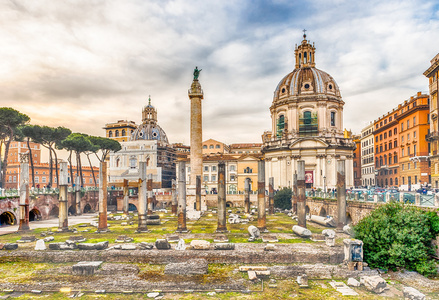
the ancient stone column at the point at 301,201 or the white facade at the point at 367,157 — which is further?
the white facade at the point at 367,157

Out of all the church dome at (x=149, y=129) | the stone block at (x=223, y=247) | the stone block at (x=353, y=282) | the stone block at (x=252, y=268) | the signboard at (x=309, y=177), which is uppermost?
the church dome at (x=149, y=129)

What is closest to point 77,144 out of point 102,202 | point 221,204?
point 102,202

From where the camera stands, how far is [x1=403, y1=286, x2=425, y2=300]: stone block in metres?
11.5

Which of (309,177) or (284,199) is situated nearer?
(284,199)

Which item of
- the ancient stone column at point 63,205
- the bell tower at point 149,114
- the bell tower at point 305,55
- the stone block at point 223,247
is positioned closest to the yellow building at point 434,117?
the bell tower at point 305,55

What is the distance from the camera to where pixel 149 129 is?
78.7 metres

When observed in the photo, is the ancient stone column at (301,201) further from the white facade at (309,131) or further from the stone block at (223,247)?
the white facade at (309,131)

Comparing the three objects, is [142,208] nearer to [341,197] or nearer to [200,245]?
[200,245]

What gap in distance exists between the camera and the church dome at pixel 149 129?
78.2 m

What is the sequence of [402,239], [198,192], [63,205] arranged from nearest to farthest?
1. [402,239]
2. [63,205]
3. [198,192]

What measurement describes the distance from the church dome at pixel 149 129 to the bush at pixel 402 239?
210 ft

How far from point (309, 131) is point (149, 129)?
38482 mm

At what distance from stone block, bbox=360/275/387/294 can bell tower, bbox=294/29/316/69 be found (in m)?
49.6

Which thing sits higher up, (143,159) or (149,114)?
(149,114)
